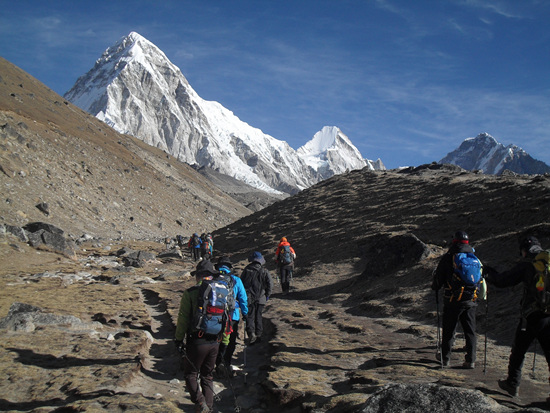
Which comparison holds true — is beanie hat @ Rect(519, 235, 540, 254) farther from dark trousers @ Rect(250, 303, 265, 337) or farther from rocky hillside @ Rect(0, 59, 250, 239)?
rocky hillside @ Rect(0, 59, 250, 239)

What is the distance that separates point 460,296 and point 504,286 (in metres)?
0.83

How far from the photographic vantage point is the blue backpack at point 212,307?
5891mm

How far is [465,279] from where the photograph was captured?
691cm

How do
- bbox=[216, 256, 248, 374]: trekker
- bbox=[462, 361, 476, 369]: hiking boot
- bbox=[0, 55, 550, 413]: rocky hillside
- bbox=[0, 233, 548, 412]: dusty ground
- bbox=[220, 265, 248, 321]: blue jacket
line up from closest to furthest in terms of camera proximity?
bbox=[0, 233, 548, 412]: dusty ground, bbox=[0, 55, 550, 413]: rocky hillside, bbox=[462, 361, 476, 369]: hiking boot, bbox=[216, 256, 248, 374]: trekker, bbox=[220, 265, 248, 321]: blue jacket

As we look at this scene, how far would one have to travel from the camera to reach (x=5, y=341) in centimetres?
894

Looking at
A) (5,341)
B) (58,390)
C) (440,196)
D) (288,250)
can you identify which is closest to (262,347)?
(58,390)

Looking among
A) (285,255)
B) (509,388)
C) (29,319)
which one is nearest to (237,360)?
(29,319)

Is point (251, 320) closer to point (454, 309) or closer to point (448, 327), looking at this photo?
point (448, 327)

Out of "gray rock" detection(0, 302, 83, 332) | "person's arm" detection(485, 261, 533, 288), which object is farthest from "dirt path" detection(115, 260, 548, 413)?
"gray rock" detection(0, 302, 83, 332)

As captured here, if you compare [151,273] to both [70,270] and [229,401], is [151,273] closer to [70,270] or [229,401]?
[70,270]

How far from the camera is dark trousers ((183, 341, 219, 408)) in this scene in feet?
19.6

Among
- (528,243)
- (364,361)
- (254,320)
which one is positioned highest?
(528,243)

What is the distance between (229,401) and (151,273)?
18.7 metres

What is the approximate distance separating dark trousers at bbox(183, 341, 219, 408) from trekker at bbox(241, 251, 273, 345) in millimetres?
3664
